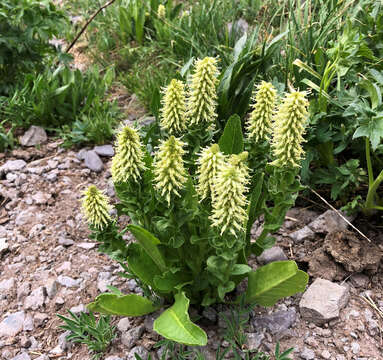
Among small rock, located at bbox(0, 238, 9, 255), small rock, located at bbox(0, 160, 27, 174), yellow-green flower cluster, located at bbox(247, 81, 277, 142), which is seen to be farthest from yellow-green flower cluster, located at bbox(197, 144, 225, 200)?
small rock, located at bbox(0, 160, 27, 174)

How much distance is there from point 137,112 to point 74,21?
2911 millimetres

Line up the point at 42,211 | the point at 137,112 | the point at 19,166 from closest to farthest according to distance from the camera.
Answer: the point at 42,211
the point at 19,166
the point at 137,112

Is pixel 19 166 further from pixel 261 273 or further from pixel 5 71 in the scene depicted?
pixel 261 273

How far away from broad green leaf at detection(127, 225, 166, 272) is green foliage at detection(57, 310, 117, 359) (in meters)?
0.49

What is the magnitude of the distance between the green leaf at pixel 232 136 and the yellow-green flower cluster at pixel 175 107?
0.28 meters

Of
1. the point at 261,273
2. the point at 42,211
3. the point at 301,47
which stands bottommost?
the point at 42,211

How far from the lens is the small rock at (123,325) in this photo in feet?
8.92

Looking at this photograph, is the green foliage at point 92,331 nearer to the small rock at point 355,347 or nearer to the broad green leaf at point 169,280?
the broad green leaf at point 169,280

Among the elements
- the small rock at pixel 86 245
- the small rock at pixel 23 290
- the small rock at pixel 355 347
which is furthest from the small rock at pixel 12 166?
the small rock at pixel 355 347

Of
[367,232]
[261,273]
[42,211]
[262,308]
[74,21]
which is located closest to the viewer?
[261,273]

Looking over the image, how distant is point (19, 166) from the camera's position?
4.12 m

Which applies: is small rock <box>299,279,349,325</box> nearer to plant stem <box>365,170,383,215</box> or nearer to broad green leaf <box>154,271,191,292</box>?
plant stem <box>365,170,383,215</box>

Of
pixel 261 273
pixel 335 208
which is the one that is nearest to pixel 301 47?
pixel 335 208

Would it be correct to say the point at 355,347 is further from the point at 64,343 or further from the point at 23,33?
the point at 23,33
